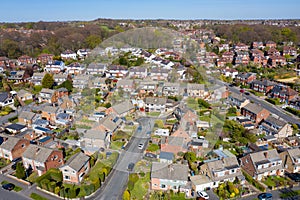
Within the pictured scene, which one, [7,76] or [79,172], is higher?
[7,76]

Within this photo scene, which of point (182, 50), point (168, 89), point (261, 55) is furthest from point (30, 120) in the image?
point (261, 55)

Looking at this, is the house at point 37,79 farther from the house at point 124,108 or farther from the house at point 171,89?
the house at point 124,108

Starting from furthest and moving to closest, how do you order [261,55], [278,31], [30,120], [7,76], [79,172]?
1. [278,31]
2. [261,55]
3. [7,76]
4. [30,120]
5. [79,172]

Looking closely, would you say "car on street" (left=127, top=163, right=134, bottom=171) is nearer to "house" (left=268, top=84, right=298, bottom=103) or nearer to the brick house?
"house" (left=268, top=84, right=298, bottom=103)

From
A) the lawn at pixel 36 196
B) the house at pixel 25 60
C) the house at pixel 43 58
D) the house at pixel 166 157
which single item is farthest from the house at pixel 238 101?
the house at pixel 25 60

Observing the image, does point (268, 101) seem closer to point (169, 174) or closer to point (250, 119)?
point (250, 119)

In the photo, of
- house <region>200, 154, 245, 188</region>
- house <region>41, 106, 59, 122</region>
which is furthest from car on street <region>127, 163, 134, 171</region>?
house <region>41, 106, 59, 122</region>
